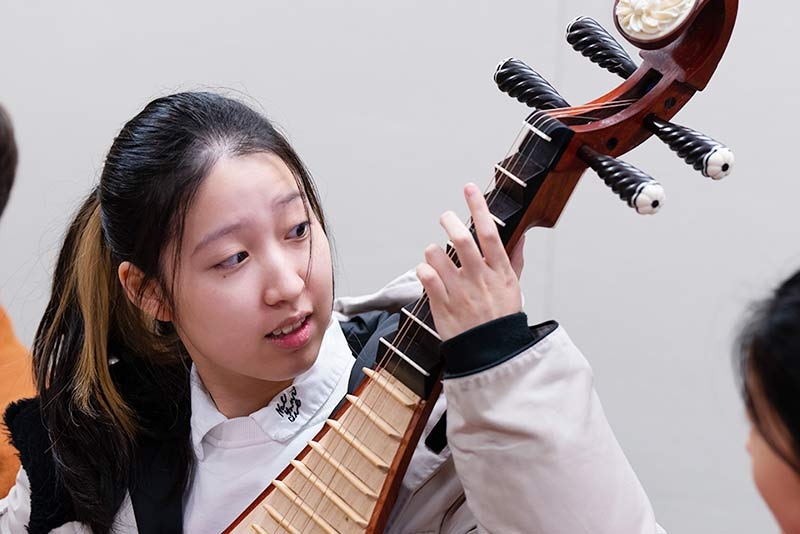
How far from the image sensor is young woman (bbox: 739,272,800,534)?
60 cm

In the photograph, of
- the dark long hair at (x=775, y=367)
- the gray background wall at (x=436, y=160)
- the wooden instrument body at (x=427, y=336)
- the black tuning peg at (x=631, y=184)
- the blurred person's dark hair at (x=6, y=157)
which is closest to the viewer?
the dark long hair at (x=775, y=367)

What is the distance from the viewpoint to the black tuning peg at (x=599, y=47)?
34.2 inches

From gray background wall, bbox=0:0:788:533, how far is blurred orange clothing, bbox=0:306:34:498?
315mm

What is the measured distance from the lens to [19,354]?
1.45 m

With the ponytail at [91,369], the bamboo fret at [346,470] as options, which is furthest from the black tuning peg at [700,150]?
the ponytail at [91,369]

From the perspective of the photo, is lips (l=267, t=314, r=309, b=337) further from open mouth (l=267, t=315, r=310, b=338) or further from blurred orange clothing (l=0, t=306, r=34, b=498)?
blurred orange clothing (l=0, t=306, r=34, b=498)

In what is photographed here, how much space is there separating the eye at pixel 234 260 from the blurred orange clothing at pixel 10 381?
0.48m

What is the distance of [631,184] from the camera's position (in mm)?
736

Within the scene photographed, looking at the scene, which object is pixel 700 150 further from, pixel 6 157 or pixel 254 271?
pixel 6 157

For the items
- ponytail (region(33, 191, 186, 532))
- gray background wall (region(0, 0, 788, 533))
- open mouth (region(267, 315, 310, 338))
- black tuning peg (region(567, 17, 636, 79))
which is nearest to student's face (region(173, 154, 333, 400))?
open mouth (region(267, 315, 310, 338))

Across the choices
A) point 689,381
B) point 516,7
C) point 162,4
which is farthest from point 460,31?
point 689,381

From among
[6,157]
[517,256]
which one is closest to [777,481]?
[517,256]

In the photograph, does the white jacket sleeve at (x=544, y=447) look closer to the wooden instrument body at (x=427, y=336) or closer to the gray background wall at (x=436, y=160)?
the wooden instrument body at (x=427, y=336)

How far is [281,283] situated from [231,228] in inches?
2.5
